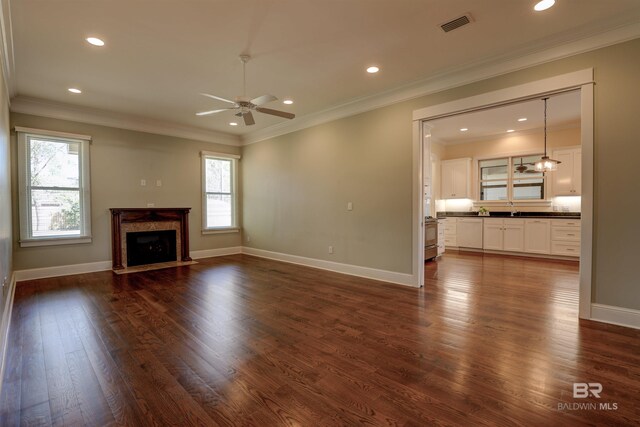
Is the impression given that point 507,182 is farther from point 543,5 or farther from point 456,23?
point 456,23

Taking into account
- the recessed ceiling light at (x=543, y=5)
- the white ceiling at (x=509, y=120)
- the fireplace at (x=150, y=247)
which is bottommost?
the fireplace at (x=150, y=247)

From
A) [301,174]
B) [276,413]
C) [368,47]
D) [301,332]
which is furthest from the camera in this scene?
[301,174]

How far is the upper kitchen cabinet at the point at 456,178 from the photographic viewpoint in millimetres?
7969

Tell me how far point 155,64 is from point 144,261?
13.1 feet

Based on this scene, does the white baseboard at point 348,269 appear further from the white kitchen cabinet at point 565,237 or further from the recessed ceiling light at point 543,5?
the white kitchen cabinet at point 565,237

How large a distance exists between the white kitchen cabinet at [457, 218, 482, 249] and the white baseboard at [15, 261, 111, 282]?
8.03 metres

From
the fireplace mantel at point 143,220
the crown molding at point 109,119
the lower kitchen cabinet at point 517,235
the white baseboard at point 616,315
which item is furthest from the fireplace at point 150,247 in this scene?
the white baseboard at point 616,315

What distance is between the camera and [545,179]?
7.02 meters

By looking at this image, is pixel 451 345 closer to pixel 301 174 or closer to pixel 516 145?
pixel 301 174

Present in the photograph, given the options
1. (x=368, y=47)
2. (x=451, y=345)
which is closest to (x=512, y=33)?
(x=368, y=47)

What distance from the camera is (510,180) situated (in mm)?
7543

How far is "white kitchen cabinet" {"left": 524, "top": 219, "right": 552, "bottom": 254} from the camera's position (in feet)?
21.5

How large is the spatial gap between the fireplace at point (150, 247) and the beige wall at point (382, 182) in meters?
1.81

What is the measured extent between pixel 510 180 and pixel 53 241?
32.1 ft
